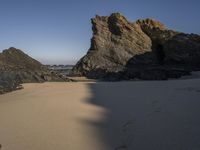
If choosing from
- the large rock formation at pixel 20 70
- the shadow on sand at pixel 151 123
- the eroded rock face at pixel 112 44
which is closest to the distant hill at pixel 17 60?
the large rock formation at pixel 20 70

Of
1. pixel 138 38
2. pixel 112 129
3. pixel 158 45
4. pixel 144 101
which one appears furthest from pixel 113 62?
pixel 112 129

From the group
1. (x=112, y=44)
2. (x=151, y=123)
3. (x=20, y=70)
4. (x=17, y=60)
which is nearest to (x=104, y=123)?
(x=151, y=123)

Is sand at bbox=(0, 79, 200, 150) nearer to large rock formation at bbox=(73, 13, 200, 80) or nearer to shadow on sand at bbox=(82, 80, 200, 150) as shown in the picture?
shadow on sand at bbox=(82, 80, 200, 150)

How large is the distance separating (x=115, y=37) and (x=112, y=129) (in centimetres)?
2060

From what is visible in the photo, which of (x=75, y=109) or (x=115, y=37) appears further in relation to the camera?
(x=115, y=37)

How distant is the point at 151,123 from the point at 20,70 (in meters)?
9.85

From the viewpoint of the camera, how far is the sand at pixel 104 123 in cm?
369

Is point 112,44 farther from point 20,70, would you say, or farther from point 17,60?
point 20,70

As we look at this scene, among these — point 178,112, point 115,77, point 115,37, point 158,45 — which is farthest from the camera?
point 158,45

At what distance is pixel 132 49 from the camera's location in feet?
78.4

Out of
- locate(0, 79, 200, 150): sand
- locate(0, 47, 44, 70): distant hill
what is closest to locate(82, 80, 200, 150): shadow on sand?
locate(0, 79, 200, 150): sand

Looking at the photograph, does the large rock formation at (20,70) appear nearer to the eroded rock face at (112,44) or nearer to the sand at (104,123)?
the sand at (104,123)

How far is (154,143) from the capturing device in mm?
3584

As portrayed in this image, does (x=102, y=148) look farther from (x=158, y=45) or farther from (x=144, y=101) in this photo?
(x=158, y=45)
